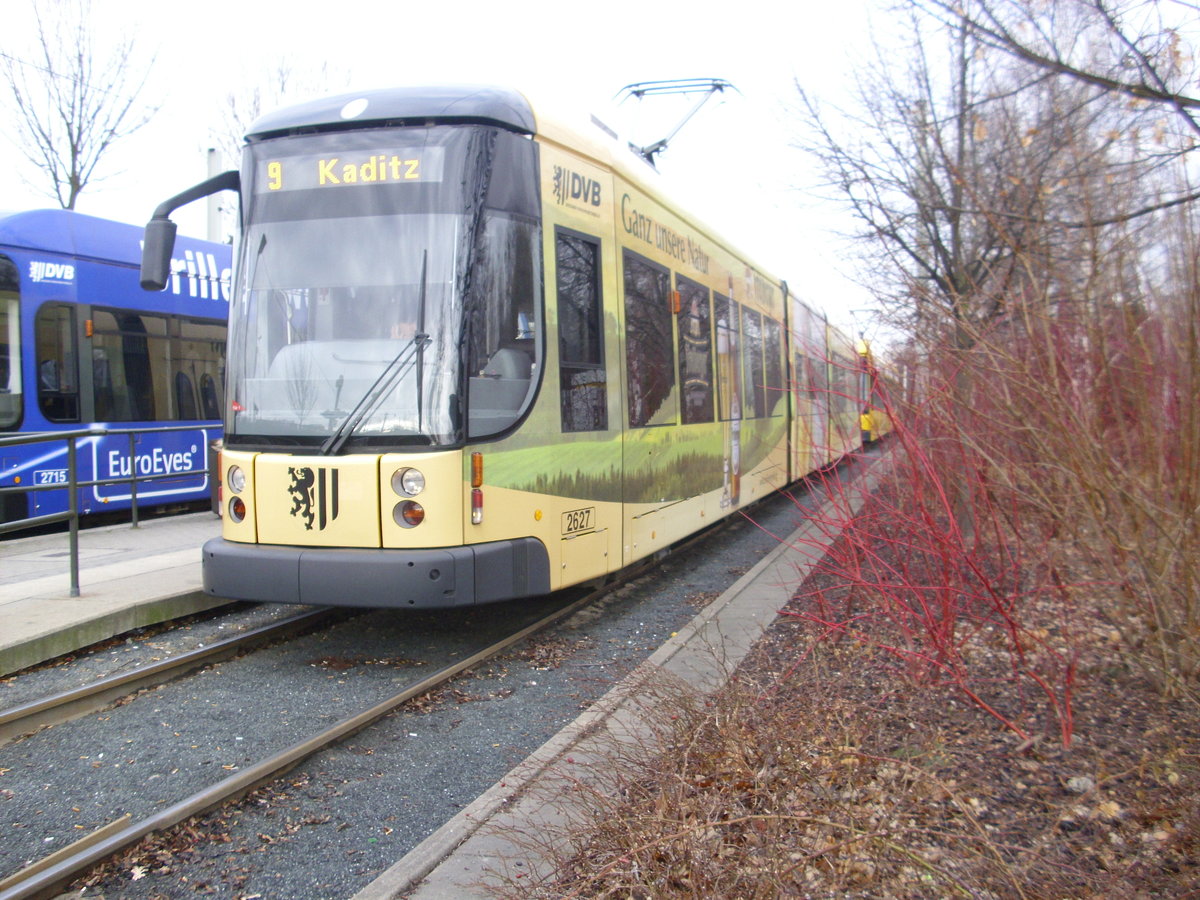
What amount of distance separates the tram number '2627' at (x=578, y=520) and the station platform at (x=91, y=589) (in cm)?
278

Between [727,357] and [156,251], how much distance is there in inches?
240

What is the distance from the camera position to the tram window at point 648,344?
744cm

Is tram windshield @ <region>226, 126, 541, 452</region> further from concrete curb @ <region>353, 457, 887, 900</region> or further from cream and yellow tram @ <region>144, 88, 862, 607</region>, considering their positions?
concrete curb @ <region>353, 457, 887, 900</region>

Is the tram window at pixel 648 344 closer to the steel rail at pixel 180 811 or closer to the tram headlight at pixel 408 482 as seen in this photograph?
the tram headlight at pixel 408 482

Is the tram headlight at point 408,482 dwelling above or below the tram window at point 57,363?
below

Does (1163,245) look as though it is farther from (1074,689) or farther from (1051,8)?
(1074,689)

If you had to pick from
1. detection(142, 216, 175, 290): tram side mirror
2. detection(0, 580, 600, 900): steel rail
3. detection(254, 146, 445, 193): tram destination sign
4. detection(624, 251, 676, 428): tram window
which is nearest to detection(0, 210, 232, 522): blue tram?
detection(142, 216, 175, 290): tram side mirror

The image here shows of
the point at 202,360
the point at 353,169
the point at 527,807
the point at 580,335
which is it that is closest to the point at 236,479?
the point at 353,169

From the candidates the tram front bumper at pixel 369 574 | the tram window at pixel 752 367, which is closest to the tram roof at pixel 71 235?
the tram front bumper at pixel 369 574

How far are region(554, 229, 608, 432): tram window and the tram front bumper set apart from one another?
1097 millimetres

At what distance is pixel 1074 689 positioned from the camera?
4.64 metres

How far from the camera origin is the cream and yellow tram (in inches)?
219

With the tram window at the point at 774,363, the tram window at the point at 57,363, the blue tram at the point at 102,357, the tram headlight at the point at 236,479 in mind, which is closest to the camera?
the tram headlight at the point at 236,479

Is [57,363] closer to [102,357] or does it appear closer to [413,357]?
[102,357]
